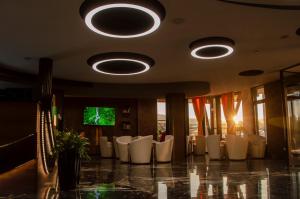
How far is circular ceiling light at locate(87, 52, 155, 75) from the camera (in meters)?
7.83

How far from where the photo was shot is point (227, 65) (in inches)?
359

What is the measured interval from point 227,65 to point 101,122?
777 centimetres

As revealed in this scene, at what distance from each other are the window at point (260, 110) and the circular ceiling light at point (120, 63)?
20.7 feet

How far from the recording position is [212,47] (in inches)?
277

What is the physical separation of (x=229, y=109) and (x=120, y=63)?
7.94m

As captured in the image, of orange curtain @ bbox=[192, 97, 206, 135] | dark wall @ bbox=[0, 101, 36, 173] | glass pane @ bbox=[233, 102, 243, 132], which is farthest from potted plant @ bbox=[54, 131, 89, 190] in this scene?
orange curtain @ bbox=[192, 97, 206, 135]

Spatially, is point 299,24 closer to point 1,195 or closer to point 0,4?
point 0,4

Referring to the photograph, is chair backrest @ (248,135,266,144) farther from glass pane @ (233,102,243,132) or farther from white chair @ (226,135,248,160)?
glass pane @ (233,102,243,132)

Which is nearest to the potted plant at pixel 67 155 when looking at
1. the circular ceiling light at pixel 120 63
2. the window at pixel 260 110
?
the circular ceiling light at pixel 120 63

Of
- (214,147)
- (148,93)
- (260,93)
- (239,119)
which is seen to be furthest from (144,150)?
(239,119)

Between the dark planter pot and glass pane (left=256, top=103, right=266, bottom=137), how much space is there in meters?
10.1

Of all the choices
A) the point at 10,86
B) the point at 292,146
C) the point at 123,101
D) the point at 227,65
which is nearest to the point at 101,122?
the point at 123,101

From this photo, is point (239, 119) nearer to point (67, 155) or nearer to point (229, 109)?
point (229, 109)

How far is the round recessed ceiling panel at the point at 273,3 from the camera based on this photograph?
4891 millimetres
